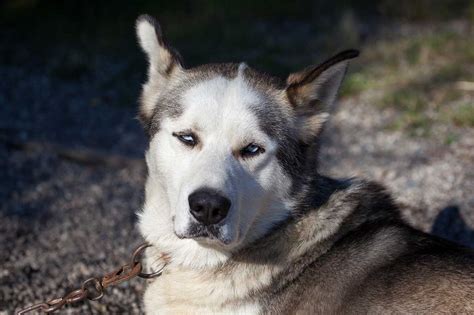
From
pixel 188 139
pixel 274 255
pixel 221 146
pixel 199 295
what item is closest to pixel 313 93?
pixel 221 146

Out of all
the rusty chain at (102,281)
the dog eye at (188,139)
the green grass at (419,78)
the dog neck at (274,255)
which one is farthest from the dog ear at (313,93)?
the green grass at (419,78)

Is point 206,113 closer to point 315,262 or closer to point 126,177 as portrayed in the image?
point 315,262

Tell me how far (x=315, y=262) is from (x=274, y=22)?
448 inches

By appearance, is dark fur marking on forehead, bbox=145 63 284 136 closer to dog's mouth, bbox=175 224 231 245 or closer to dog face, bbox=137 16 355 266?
dog face, bbox=137 16 355 266

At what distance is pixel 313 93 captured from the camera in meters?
3.88

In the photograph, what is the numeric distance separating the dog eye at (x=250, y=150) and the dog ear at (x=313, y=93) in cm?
36

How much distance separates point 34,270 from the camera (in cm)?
531

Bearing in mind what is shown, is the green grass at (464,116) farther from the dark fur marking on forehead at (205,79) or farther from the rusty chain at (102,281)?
the rusty chain at (102,281)

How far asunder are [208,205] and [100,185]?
430cm

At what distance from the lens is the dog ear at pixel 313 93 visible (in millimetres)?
3752

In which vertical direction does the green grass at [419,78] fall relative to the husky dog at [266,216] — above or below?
below

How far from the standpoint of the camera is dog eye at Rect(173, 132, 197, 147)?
11.8 feet

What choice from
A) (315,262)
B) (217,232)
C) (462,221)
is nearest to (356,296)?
(315,262)

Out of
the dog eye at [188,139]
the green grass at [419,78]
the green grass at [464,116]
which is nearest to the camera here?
the dog eye at [188,139]
